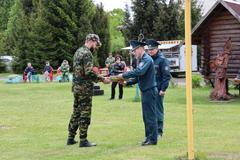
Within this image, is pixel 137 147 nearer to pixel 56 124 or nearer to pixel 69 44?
pixel 56 124

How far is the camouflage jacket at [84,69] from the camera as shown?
33.3ft

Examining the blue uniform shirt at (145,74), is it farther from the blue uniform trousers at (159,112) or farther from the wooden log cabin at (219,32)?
the wooden log cabin at (219,32)

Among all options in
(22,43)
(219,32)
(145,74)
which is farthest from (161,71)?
(22,43)

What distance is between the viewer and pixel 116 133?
12.2 meters

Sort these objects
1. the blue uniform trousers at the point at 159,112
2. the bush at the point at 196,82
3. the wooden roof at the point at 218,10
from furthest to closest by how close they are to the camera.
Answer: the bush at the point at 196,82, the wooden roof at the point at 218,10, the blue uniform trousers at the point at 159,112

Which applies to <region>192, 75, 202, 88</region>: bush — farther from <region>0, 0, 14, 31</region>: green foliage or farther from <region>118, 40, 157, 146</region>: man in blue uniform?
<region>0, 0, 14, 31</region>: green foliage

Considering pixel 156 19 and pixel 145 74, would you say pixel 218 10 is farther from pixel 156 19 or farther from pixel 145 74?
pixel 156 19

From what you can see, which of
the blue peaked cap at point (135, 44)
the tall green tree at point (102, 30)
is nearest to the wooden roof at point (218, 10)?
the blue peaked cap at point (135, 44)

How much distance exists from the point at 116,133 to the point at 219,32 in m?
13.0

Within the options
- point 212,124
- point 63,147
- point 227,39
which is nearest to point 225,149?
point 63,147

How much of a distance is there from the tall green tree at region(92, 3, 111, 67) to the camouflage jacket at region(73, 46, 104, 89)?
49.6 metres

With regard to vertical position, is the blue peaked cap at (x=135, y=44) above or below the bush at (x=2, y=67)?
above

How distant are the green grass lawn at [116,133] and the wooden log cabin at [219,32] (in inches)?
151

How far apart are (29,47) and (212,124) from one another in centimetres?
4535
